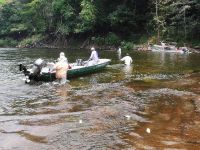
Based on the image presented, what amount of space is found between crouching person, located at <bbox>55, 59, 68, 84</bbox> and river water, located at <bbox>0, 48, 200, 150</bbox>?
52 cm

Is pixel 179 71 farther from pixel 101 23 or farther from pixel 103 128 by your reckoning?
pixel 101 23

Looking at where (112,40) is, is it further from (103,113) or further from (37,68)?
(103,113)

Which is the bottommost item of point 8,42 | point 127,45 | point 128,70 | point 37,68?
point 128,70

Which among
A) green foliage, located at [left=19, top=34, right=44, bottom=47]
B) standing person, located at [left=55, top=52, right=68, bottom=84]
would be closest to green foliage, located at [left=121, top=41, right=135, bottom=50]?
green foliage, located at [left=19, top=34, right=44, bottom=47]

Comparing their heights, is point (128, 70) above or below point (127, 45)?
below

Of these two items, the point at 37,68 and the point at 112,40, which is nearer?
the point at 37,68

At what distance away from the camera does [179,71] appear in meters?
24.1

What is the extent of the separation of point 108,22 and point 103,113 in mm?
38695

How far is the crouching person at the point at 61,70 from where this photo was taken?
66.4 feet

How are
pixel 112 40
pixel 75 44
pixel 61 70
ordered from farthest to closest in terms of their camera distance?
pixel 75 44, pixel 112 40, pixel 61 70

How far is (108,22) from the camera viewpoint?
5134cm

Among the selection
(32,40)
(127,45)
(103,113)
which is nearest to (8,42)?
(32,40)

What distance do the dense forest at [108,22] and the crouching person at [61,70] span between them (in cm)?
2344

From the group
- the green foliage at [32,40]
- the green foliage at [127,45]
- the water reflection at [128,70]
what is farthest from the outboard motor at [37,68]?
the green foliage at [32,40]
